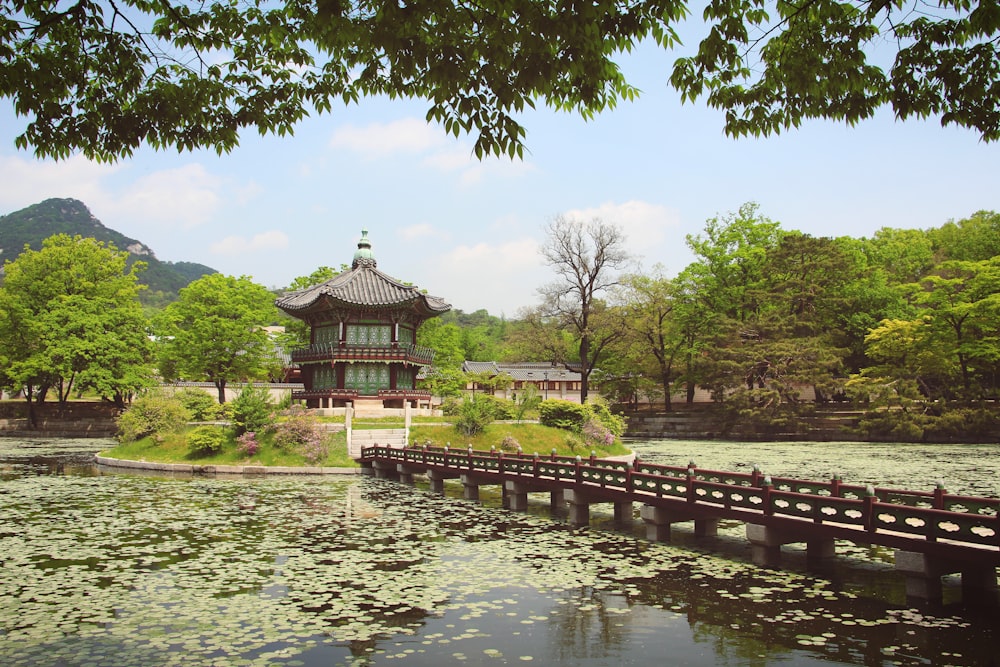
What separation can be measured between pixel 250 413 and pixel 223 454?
210 centimetres

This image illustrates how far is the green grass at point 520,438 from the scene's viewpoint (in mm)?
33594

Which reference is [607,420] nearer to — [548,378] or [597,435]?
[597,435]

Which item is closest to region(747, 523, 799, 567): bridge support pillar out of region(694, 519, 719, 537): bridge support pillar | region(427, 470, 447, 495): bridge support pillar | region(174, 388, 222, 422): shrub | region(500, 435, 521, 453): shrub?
region(694, 519, 719, 537): bridge support pillar

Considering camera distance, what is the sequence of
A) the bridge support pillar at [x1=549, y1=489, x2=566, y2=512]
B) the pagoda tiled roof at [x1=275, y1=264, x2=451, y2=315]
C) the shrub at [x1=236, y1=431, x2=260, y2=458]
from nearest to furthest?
the bridge support pillar at [x1=549, y1=489, x2=566, y2=512]
the shrub at [x1=236, y1=431, x2=260, y2=458]
the pagoda tiled roof at [x1=275, y1=264, x2=451, y2=315]

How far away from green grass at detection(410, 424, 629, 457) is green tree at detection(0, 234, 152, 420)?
3001 cm

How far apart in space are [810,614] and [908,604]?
68.6 inches

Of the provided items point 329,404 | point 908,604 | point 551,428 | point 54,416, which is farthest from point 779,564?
point 54,416

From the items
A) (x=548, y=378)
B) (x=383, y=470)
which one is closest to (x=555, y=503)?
(x=383, y=470)

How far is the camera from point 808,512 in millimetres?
13297

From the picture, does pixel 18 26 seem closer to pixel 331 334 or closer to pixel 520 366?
pixel 331 334

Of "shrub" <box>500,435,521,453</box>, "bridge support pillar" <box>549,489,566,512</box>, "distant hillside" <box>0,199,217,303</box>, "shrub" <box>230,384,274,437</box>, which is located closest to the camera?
"bridge support pillar" <box>549,489,566,512</box>

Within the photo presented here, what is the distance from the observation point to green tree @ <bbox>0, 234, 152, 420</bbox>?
51.8 meters

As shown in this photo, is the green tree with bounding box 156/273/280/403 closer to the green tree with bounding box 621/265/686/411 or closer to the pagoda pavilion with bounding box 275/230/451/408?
the pagoda pavilion with bounding box 275/230/451/408

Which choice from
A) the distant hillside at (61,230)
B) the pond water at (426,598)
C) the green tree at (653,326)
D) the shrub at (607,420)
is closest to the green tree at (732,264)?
the green tree at (653,326)
